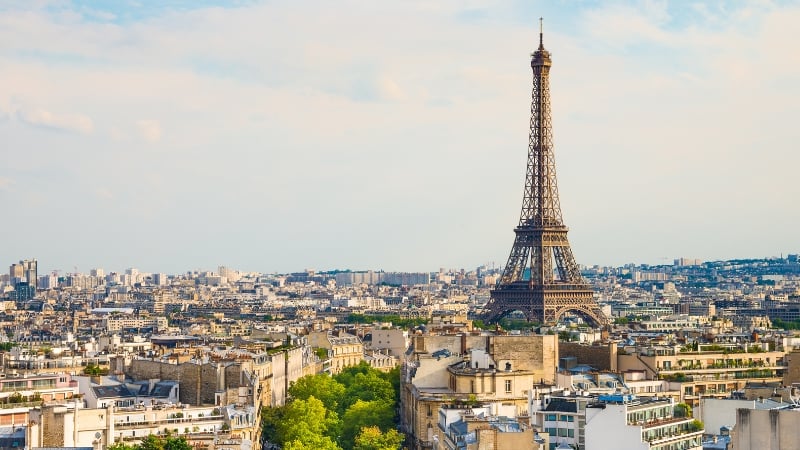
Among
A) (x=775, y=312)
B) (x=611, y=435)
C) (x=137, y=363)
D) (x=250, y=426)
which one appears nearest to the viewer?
(x=611, y=435)

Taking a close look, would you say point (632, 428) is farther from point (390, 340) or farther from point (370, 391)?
point (390, 340)

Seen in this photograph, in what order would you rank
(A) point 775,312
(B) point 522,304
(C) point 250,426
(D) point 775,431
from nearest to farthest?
1. (D) point 775,431
2. (C) point 250,426
3. (B) point 522,304
4. (A) point 775,312

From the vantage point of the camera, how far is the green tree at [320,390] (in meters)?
66.5

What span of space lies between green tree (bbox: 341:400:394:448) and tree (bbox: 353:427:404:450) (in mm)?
2911

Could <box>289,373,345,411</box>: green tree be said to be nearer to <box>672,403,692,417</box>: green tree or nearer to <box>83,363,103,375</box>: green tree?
<box>83,363,103,375</box>: green tree

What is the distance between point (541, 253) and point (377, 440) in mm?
82961

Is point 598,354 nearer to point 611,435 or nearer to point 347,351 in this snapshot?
point 611,435

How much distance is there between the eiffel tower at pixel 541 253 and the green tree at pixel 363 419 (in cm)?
7020

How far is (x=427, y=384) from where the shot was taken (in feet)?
183

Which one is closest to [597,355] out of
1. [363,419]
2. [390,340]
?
[363,419]

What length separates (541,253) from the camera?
133500mm

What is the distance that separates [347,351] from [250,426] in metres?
40.5

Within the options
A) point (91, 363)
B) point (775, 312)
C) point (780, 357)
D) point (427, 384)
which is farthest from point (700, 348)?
point (775, 312)

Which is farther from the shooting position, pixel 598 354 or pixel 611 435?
pixel 598 354
